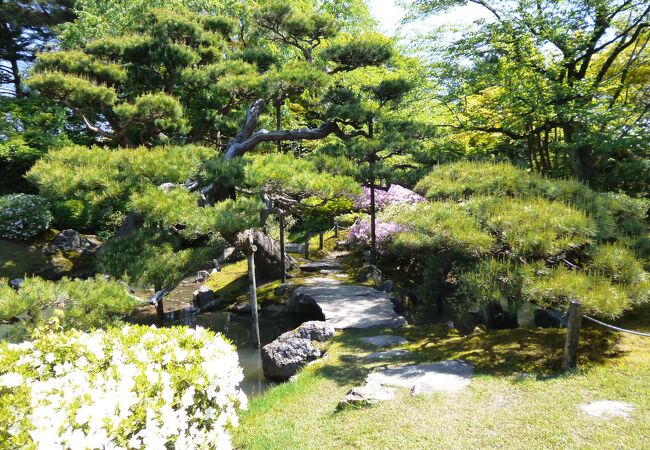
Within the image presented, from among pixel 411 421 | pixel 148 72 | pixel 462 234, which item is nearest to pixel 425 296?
pixel 462 234

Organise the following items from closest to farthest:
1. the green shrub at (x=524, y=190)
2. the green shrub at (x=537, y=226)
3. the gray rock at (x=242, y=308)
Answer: the green shrub at (x=537, y=226) < the green shrub at (x=524, y=190) < the gray rock at (x=242, y=308)

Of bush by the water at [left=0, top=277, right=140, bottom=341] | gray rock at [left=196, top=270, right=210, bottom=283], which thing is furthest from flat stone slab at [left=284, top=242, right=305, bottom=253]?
bush by the water at [left=0, top=277, right=140, bottom=341]

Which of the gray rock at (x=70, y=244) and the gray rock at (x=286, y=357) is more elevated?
the gray rock at (x=70, y=244)

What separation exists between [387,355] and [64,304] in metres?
4.03

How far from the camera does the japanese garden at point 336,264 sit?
329cm

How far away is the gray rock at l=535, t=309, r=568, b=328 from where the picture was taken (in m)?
6.29

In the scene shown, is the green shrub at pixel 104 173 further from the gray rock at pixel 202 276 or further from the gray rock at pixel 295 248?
the gray rock at pixel 295 248

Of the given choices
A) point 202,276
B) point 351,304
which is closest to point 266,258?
point 202,276

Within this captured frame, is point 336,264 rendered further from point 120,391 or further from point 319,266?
point 120,391

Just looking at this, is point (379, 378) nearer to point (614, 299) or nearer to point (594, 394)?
point (594, 394)

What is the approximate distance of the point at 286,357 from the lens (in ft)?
20.6

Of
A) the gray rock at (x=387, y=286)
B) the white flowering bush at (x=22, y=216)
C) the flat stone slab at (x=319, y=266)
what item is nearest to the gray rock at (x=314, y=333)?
the gray rock at (x=387, y=286)

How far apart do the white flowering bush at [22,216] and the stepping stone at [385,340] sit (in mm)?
13516

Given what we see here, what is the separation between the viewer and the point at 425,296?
864 cm
